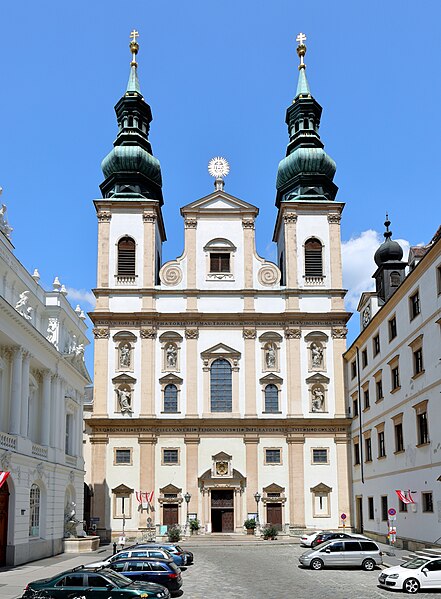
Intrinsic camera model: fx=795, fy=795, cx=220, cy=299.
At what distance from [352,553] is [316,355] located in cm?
2715

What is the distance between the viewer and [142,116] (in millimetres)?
67625

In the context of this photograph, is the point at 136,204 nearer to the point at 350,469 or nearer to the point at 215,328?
the point at 215,328

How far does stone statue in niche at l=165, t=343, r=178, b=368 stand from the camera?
59812mm

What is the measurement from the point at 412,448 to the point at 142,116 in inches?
1541

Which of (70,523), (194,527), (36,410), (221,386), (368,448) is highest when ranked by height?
(221,386)

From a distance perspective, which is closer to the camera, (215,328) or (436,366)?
(436,366)

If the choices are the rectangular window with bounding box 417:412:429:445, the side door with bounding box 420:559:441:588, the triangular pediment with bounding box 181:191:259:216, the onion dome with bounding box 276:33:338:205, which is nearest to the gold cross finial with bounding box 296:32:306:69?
the onion dome with bounding box 276:33:338:205

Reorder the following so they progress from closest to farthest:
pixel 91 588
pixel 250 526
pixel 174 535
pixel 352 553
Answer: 1. pixel 91 588
2. pixel 352 553
3. pixel 174 535
4. pixel 250 526

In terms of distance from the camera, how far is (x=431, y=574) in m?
26.2

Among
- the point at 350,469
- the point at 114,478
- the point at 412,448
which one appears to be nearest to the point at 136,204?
the point at 114,478

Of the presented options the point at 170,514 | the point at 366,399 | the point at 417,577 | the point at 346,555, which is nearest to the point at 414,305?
the point at 346,555

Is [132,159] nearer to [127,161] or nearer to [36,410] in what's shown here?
[127,161]

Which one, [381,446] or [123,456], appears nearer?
[381,446]

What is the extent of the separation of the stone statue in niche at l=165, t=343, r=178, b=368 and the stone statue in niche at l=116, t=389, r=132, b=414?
3.72 m
